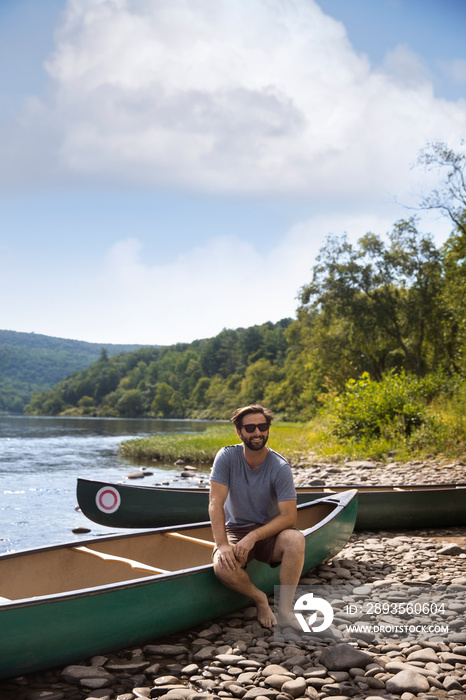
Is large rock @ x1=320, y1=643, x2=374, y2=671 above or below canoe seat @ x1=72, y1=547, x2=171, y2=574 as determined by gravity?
below

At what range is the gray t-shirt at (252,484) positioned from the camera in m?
4.37

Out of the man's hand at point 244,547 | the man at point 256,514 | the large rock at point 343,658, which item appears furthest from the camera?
the man at point 256,514

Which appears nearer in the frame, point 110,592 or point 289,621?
point 110,592

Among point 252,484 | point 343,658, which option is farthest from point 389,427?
point 343,658

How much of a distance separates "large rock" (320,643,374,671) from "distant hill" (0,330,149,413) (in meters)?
118

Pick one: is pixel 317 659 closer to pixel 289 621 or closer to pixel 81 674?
pixel 289 621

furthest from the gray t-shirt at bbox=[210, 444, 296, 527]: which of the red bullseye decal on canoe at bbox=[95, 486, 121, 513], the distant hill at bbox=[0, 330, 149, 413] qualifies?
the distant hill at bbox=[0, 330, 149, 413]

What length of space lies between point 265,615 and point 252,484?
983 mm

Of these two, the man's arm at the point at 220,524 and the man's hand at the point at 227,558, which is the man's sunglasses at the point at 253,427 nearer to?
the man's arm at the point at 220,524

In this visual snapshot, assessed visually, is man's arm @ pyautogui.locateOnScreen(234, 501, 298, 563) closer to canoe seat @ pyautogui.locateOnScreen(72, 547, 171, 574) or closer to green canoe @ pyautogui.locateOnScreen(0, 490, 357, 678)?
green canoe @ pyautogui.locateOnScreen(0, 490, 357, 678)

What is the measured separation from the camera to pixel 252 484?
4469 millimetres

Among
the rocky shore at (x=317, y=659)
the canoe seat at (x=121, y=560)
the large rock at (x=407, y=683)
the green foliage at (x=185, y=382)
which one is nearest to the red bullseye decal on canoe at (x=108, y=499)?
the canoe seat at (x=121, y=560)

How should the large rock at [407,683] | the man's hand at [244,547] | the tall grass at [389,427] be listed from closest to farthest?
the large rock at [407,683] → the man's hand at [244,547] → the tall grass at [389,427]

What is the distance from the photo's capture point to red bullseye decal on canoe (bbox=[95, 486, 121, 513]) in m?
7.79
